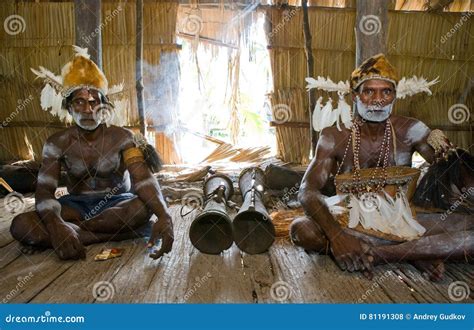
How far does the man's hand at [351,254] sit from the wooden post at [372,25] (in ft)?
6.58

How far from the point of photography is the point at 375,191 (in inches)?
121

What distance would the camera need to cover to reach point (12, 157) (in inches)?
282

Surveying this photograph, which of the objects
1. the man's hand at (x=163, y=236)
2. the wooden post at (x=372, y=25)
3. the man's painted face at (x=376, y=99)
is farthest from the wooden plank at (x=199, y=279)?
the wooden post at (x=372, y=25)

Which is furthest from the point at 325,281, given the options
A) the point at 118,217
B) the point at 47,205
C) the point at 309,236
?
the point at 47,205

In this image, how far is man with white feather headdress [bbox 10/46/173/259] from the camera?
10.5 feet

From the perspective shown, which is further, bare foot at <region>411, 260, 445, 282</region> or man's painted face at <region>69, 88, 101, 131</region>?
man's painted face at <region>69, 88, 101, 131</region>

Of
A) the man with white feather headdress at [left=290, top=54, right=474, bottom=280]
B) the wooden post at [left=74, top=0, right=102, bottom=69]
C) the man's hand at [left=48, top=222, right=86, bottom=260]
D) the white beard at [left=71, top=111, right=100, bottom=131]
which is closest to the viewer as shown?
the man with white feather headdress at [left=290, top=54, right=474, bottom=280]

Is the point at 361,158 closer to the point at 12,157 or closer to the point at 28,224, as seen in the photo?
the point at 28,224

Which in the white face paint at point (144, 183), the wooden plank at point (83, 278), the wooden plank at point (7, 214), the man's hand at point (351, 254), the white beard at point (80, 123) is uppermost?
the white beard at point (80, 123)

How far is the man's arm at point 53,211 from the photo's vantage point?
2914 mm

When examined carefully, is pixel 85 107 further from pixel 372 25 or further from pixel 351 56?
pixel 351 56

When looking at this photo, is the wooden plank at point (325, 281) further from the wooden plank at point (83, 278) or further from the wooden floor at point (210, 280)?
the wooden plank at point (83, 278)

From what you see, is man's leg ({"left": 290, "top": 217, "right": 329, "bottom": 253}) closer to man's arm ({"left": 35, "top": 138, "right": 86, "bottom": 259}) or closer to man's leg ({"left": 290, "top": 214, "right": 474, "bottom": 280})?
man's leg ({"left": 290, "top": 214, "right": 474, "bottom": 280})

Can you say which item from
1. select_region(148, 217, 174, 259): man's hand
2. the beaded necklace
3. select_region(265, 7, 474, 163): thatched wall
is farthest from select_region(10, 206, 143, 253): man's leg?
select_region(265, 7, 474, 163): thatched wall
